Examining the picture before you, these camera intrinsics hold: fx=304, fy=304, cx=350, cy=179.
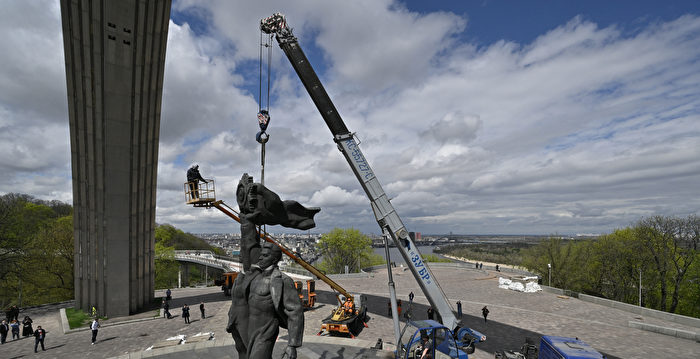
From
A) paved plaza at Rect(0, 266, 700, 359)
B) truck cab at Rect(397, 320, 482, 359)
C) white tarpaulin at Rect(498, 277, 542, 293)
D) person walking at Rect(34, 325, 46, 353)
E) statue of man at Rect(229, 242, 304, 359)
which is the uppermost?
statue of man at Rect(229, 242, 304, 359)

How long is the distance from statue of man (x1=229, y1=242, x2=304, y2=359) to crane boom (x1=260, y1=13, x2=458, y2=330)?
6652mm

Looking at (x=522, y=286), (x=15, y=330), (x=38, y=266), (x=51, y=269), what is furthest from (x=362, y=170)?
(x=51, y=269)

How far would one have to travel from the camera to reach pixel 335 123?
12.6 meters

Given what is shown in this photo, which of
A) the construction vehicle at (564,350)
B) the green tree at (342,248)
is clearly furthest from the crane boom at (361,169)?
the green tree at (342,248)

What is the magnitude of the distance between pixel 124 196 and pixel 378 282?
1009 inches

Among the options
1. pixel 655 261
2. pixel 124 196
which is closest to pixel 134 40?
pixel 124 196

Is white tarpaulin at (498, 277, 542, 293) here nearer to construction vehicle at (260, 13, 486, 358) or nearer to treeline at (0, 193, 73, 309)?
construction vehicle at (260, 13, 486, 358)

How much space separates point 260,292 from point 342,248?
150 ft

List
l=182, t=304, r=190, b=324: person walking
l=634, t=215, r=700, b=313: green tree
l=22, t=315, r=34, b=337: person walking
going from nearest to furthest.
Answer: l=22, t=315, r=34, b=337: person walking < l=182, t=304, r=190, b=324: person walking < l=634, t=215, r=700, b=313: green tree

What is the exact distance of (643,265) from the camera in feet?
97.5

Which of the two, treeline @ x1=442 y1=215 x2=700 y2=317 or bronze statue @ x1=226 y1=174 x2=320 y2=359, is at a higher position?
bronze statue @ x1=226 y1=174 x2=320 y2=359

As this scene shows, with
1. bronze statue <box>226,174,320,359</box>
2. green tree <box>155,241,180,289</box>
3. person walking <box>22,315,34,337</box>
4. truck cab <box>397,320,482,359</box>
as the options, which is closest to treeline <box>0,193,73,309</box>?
green tree <box>155,241,180,289</box>

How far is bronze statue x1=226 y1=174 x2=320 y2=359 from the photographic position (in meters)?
6.02

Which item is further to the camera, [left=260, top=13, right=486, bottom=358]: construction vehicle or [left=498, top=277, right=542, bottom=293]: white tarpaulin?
[left=498, top=277, right=542, bottom=293]: white tarpaulin
